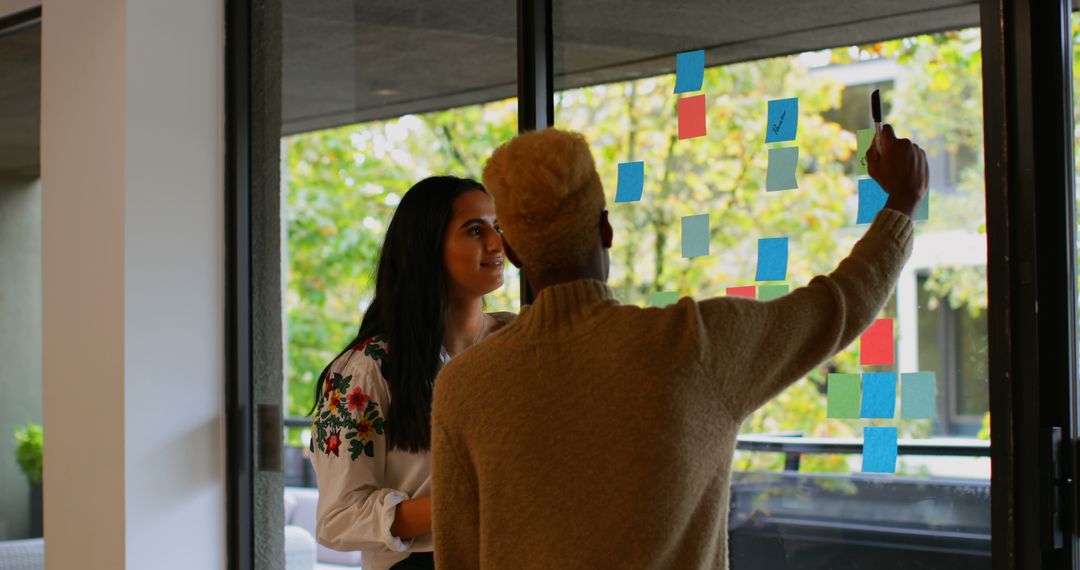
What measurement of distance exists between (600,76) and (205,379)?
1.45 meters

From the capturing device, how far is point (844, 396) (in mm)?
2016

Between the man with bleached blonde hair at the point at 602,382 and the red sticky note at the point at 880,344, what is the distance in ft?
1.76

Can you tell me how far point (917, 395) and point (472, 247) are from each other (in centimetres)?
80

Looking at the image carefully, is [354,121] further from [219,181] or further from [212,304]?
[212,304]

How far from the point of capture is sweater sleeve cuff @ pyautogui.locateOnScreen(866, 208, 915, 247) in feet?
4.69

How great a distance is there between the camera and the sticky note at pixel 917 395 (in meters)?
1.92

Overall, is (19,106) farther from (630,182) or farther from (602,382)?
(602,382)

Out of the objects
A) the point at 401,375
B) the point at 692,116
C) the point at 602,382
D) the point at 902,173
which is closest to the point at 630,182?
the point at 692,116

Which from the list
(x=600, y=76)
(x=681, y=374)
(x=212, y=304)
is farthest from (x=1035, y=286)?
(x=212, y=304)

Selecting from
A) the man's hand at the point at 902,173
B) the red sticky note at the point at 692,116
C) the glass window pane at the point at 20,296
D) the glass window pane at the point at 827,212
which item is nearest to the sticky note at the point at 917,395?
the glass window pane at the point at 827,212

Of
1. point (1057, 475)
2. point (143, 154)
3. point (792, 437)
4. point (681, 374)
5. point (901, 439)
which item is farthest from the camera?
point (143, 154)

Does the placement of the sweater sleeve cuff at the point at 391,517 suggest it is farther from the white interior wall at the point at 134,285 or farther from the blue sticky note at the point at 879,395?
the white interior wall at the point at 134,285

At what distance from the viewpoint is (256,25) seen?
11.0 feet

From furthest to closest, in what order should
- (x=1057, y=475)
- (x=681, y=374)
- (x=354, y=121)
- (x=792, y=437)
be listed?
(x=354, y=121), (x=792, y=437), (x=1057, y=475), (x=681, y=374)
